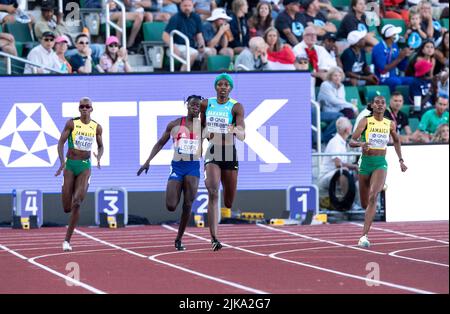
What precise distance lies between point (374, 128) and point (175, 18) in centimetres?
626

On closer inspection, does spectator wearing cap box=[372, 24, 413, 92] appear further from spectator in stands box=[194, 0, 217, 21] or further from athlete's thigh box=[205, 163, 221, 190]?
athlete's thigh box=[205, 163, 221, 190]

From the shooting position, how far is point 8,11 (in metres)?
21.5

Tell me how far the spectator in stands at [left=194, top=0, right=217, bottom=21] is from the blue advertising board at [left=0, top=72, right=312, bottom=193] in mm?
3146

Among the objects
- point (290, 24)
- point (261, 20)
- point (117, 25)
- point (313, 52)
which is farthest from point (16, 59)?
point (290, 24)

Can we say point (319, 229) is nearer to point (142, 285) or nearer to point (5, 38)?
point (5, 38)

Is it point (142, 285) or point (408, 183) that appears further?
point (408, 183)

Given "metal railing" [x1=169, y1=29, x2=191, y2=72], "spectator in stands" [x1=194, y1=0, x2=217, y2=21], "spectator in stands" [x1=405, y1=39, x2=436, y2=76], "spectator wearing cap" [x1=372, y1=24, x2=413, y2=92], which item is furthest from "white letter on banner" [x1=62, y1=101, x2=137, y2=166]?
"spectator in stands" [x1=405, y1=39, x2=436, y2=76]

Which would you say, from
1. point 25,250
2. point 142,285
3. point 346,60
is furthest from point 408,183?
point 142,285

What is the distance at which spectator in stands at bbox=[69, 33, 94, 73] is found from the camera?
21062 millimetres

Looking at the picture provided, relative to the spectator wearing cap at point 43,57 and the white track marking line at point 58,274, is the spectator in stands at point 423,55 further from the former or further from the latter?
the white track marking line at point 58,274

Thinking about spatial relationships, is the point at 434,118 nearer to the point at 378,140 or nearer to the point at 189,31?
the point at 189,31

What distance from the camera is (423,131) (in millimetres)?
22594

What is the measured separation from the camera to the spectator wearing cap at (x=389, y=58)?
79.4 ft

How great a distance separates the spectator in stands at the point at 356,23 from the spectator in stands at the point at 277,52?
6.65ft
